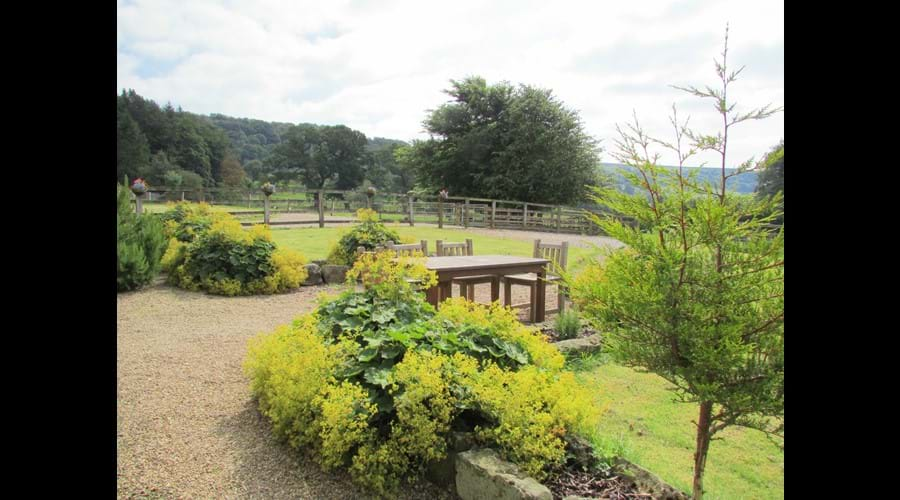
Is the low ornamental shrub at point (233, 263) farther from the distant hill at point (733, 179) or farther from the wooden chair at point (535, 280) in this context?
the distant hill at point (733, 179)

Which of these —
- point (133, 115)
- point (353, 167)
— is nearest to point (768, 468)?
point (133, 115)

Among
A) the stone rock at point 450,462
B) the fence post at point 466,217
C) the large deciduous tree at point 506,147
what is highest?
the large deciduous tree at point 506,147

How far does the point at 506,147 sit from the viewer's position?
31406 mm

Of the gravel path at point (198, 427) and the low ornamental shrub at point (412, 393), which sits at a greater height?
the low ornamental shrub at point (412, 393)

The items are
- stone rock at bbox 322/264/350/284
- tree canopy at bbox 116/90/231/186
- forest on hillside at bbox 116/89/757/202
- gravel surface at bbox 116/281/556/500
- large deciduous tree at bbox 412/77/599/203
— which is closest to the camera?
gravel surface at bbox 116/281/556/500

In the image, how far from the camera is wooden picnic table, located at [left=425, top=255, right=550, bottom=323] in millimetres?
5797

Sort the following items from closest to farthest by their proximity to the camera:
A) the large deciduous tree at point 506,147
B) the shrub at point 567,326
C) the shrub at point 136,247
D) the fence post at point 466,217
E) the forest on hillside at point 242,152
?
the shrub at point 567,326 → the shrub at point 136,247 → the fence post at point 466,217 → the large deciduous tree at point 506,147 → the forest on hillside at point 242,152

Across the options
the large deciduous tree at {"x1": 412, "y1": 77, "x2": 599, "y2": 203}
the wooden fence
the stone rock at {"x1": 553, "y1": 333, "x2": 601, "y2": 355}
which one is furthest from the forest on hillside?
the stone rock at {"x1": 553, "y1": 333, "x2": 601, "y2": 355}

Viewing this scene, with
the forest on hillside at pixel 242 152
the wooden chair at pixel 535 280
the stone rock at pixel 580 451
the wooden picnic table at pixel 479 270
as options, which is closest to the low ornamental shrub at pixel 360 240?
the wooden chair at pixel 535 280

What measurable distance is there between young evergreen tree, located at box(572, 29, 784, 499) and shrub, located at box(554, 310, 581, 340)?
3.28 m

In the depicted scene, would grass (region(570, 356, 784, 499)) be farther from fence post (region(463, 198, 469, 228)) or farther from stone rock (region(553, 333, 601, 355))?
fence post (region(463, 198, 469, 228))

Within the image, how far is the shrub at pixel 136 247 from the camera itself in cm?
768

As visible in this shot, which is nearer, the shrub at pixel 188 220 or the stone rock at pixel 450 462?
the stone rock at pixel 450 462

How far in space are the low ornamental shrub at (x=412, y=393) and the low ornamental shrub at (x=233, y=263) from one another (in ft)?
15.1
